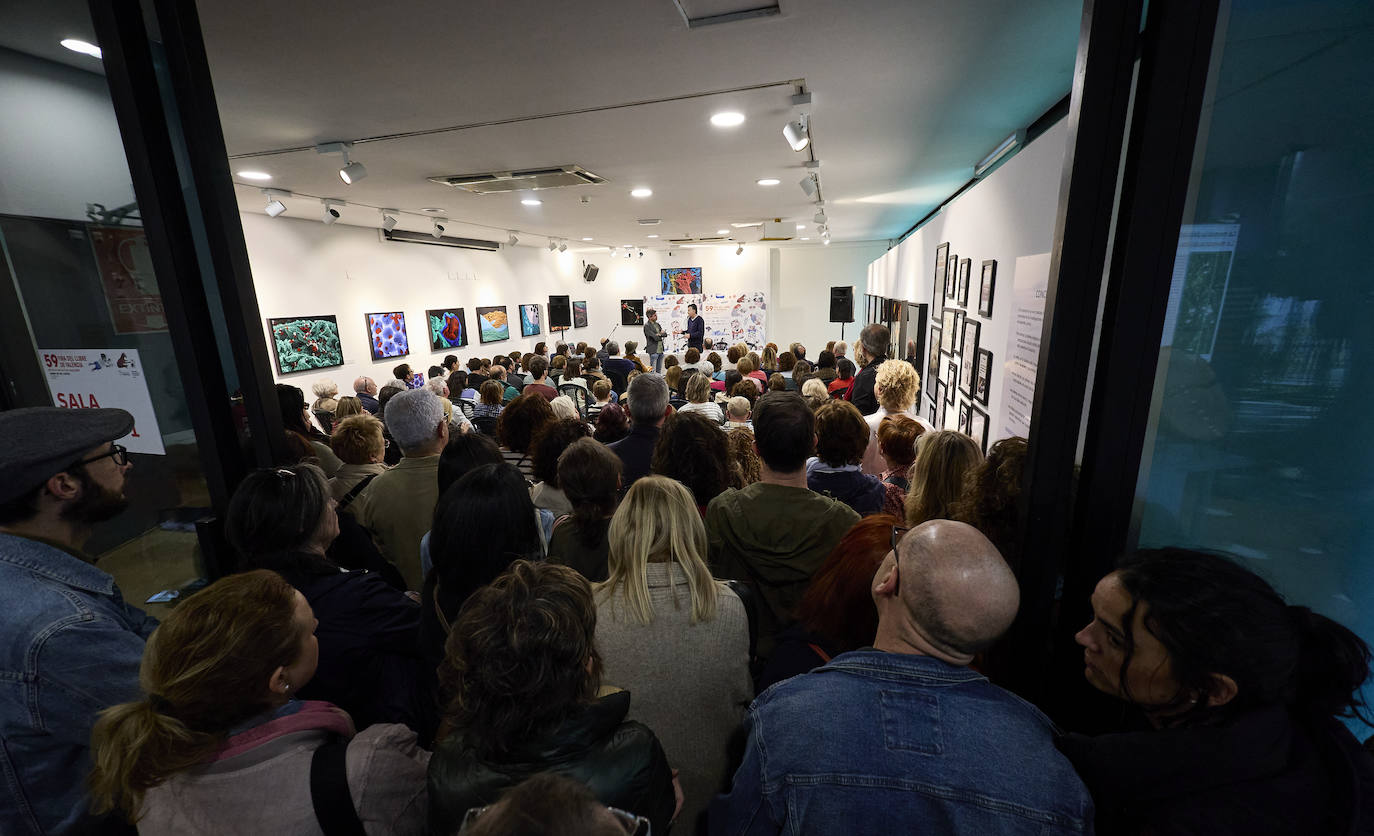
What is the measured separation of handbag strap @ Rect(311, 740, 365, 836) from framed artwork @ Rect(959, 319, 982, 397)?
145 inches

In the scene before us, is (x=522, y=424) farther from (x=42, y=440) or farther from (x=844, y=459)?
(x=42, y=440)

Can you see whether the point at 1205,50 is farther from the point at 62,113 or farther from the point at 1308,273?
the point at 62,113

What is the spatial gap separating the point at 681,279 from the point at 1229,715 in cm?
1479

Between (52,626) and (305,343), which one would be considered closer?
(52,626)

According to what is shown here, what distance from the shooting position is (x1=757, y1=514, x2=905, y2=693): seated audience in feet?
3.89

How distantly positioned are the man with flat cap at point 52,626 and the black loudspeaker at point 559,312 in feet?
41.5

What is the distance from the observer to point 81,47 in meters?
1.45

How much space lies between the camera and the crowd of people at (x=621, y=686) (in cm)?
76

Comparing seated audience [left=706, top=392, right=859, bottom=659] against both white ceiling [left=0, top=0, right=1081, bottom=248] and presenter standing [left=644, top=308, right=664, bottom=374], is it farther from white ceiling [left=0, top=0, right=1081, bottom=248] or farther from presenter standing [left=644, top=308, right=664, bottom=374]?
presenter standing [left=644, top=308, right=664, bottom=374]

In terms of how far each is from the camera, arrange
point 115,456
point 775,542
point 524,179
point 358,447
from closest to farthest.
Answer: point 115,456, point 775,542, point 358,447, point 524,179

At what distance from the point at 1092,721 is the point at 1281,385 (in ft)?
2.59

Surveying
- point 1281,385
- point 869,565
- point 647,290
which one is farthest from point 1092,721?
point 647,290

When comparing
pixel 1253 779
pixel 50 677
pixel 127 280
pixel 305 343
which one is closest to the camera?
pixel 1253 779

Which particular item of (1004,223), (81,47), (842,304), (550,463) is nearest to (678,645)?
(550,463)
